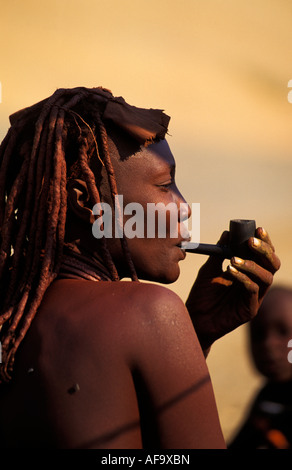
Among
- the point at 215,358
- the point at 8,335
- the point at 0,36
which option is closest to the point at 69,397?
the point at 8,335

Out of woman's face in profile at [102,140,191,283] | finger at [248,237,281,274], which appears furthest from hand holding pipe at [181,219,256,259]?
woman's face in profile at [102,140,191,283]

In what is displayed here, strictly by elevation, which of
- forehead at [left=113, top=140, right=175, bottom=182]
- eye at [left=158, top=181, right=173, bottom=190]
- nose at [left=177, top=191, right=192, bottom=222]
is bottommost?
nose at [left=177, top=191, right=192, bottom=222]

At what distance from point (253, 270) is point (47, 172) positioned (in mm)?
752

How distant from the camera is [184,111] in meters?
5.30

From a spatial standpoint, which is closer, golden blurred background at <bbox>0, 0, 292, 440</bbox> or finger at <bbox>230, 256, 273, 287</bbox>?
finger at <bbox>230, 256, 273, 287</bbox>

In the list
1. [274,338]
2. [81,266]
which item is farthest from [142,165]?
[274,338]

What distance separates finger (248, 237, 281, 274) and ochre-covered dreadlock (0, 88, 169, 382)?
447mm

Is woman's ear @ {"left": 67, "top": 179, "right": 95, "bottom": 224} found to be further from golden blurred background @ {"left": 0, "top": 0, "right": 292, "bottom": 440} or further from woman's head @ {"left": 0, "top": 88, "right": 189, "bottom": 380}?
golden blurred background @ {"left": 0, "top": 0, "right": 292, "bottom": 440}

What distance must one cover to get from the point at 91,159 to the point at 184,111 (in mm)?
3671

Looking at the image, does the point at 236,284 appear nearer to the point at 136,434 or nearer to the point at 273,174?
the point at 136,434

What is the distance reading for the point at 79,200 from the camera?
1.74 m

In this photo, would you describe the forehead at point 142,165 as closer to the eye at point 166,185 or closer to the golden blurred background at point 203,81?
the eye at point 166,185

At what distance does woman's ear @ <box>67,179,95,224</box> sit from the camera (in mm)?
1719

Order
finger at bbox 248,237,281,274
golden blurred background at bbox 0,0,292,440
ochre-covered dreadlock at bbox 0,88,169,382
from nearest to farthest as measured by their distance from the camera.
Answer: ochre-covered dreadlock at bbox 0,88,169,382
finger at bbox 248,237,281,274
golden blurred background at bbox 0,0,292,440
